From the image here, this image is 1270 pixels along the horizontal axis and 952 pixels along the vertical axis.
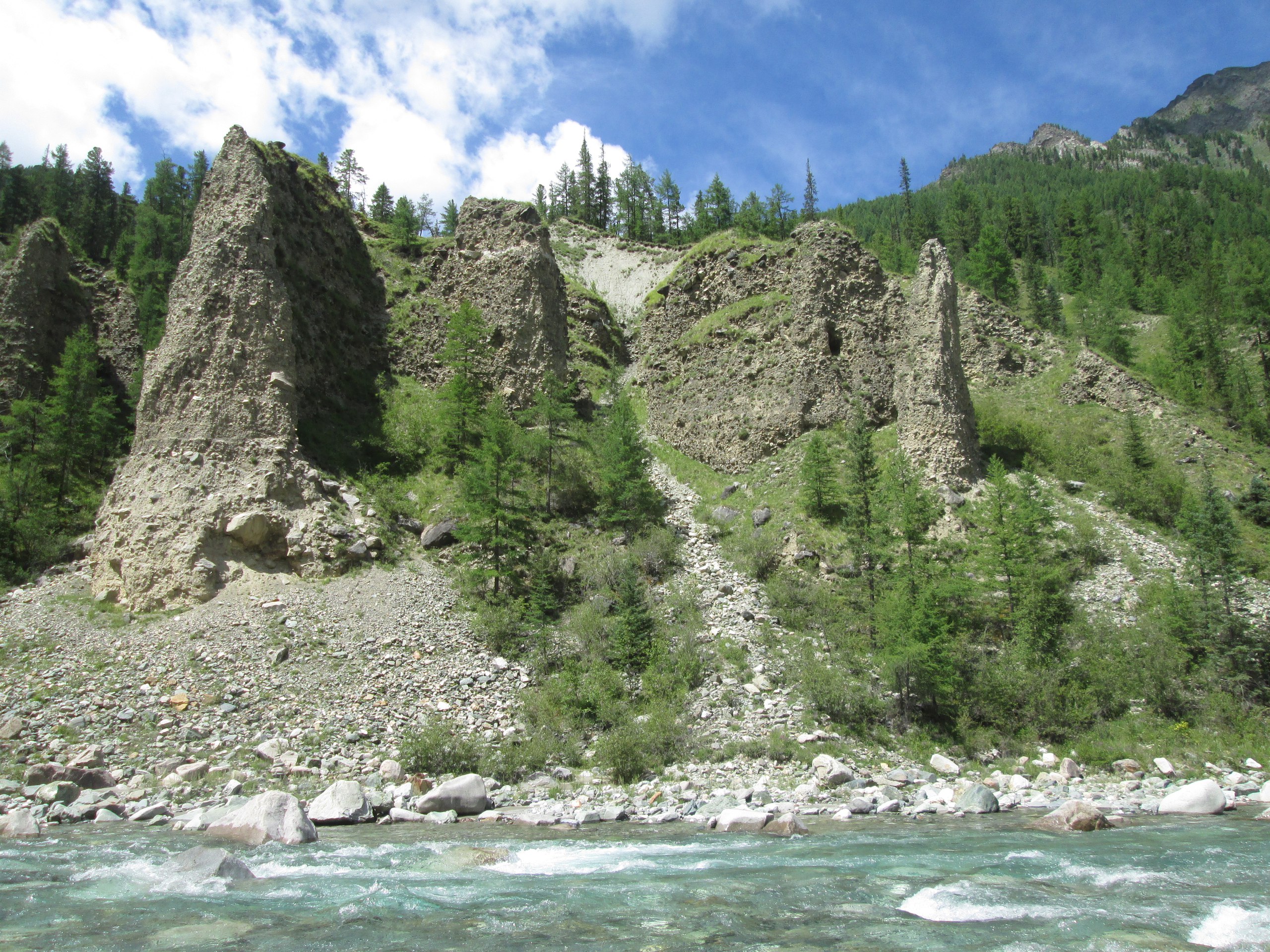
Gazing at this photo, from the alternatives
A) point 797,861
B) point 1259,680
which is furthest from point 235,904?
point 1259,680

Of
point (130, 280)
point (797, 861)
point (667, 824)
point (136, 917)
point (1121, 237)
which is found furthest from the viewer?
point (1121, 237)

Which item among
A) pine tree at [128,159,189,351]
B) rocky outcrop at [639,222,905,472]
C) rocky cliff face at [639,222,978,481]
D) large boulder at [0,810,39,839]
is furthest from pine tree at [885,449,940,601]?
pine tree at [128,159,189,351]

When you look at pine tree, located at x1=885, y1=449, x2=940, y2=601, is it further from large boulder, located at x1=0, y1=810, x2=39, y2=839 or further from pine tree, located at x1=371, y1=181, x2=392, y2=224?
pine tree, located at x1=371, y1=181, x2=392, y2=224

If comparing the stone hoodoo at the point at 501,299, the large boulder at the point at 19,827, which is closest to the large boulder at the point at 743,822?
the large boulder at the point at 19,827

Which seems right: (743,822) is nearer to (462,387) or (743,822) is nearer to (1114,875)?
(1114,875)

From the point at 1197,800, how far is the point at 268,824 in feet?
75.5

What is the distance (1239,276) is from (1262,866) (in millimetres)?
73088

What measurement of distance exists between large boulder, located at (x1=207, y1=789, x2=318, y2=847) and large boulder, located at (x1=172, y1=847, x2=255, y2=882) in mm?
2553

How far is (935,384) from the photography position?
103 ft

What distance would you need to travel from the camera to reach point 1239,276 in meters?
61.1

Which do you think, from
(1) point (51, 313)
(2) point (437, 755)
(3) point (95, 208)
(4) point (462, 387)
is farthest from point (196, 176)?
(2) point (437, 755)

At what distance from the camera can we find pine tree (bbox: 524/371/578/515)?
3434 centimetres

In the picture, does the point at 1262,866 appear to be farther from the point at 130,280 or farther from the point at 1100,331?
the point at 130,280

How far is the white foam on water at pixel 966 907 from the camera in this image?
29.9 feet
